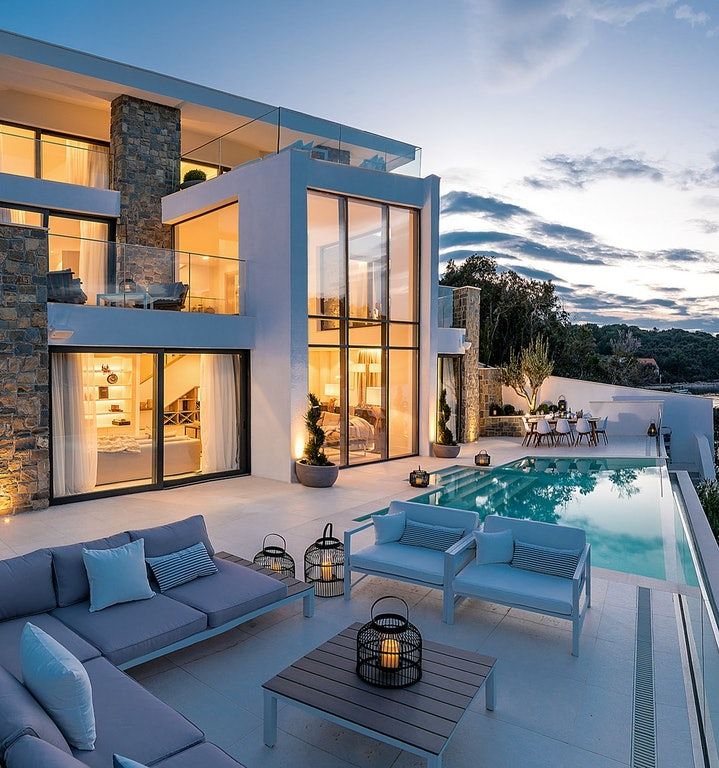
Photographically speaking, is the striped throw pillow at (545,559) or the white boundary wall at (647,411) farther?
the white boundary wall at (647,411)

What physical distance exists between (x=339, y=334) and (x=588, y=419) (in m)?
8.73

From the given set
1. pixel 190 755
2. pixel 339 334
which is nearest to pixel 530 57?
pixel 339 334

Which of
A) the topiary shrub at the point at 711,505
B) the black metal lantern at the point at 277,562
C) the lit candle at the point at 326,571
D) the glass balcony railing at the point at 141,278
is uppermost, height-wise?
the glass balcony railing at the point at 141,278

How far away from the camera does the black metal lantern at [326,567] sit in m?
6.23

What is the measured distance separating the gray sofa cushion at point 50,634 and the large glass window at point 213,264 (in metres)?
8.29

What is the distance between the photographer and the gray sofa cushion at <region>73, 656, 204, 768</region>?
2.96 metres

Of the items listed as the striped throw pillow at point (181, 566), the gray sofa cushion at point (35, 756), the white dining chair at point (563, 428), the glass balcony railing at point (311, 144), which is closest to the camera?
the gray sofa cushion at point (35, 756)

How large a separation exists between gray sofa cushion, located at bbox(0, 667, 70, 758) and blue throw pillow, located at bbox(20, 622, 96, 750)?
1.7 inches

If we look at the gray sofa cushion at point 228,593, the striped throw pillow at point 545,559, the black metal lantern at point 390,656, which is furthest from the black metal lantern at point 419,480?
the black metal lantern at point 390,656

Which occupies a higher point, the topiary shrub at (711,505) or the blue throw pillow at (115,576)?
the blue throw pillow at (115,576)

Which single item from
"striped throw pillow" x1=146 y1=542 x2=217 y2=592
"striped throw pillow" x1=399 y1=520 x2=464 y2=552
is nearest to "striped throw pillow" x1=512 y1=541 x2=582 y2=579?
"striped throw pillow" x1=399 y1=520 x2=464 y2=552

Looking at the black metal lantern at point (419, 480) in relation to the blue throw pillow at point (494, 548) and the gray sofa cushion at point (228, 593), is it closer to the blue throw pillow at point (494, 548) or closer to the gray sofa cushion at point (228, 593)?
the blue throw pillow at point (494, 548)

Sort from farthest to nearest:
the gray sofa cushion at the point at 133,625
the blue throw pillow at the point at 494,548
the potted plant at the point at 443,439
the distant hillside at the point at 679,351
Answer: the distant hillside at the point at 679,351, the potted plant at the point at 443,439, the blue throw pillow at the point at 494,548, the gray sofa cushion at the point at 133,625

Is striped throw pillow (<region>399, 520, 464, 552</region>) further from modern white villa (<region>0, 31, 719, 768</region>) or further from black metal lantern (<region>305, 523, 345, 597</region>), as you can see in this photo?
black metal lantern (<region>305, 523, 345, 597</region>)
